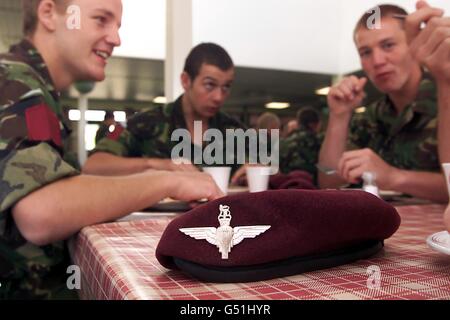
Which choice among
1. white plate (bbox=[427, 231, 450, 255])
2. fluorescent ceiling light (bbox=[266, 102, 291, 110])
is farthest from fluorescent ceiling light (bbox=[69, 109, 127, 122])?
white plate (bbox=[427, 231, 450, 255])

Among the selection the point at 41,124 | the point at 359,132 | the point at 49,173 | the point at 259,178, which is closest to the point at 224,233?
the point at 49,173

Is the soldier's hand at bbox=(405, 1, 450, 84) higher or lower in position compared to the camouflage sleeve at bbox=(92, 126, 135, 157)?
higher

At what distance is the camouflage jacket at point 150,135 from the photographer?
4.47 feet

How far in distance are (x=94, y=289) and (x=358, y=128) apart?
57.9 inches

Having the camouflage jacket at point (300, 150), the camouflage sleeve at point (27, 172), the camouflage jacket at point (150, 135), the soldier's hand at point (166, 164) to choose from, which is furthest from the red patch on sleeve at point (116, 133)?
the camouflage jacket at point (300, 150)

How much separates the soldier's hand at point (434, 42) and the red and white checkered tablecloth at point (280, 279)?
59cm

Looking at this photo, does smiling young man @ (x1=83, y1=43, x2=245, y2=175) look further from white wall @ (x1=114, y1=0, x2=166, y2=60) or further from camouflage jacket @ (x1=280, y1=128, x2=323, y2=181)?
camouflage jacket @ (x1=280, y1=128, x2=323, y2=181)

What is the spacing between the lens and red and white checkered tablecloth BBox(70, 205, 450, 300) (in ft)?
1.20

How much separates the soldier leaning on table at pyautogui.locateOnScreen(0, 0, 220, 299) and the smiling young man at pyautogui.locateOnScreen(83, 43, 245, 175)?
0.27 metres

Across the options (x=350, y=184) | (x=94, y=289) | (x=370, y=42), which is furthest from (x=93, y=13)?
(x=370, y=42)

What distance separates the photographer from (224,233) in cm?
40

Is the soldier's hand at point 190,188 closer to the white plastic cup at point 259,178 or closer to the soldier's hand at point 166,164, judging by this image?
the white plastic cup at point 259,178

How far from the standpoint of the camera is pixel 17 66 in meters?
0.86

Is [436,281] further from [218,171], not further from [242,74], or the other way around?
[242,74]
